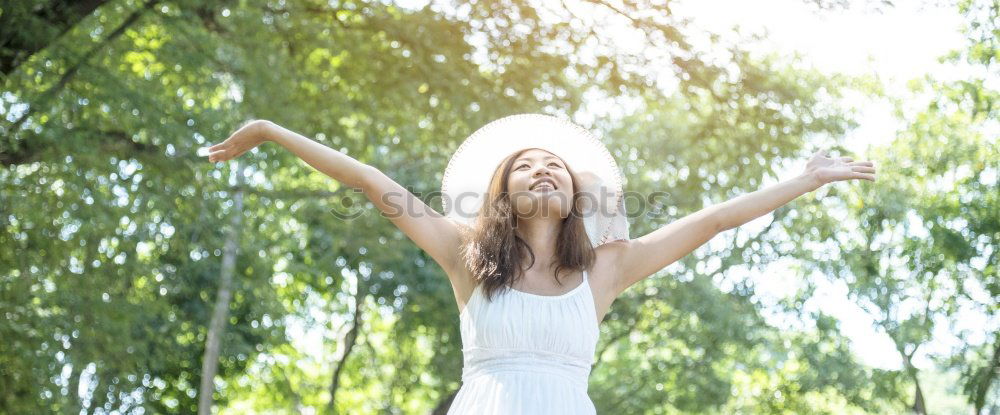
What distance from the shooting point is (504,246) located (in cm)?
316

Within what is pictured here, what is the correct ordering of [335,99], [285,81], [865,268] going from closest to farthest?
[285,81]
[335,99]
[865,268]

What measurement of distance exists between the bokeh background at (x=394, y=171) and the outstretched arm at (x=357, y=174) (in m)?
4.80

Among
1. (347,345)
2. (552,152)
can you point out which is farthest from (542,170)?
(347,345)

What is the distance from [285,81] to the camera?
9.51m

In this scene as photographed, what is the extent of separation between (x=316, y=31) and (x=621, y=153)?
732 centimetres

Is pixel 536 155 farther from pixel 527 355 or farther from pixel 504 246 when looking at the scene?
pixel 527 355

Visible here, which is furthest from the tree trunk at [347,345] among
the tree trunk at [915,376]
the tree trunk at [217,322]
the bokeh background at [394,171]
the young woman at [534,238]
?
the young woman at [534,238]

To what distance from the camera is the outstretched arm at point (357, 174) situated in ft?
10.2

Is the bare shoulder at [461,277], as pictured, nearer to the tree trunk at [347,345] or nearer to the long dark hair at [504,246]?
the long dark hair at [504,246]

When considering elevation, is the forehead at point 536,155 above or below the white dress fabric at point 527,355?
above

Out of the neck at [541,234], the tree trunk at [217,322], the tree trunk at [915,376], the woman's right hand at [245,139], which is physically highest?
the woman's right hand at [245,139]

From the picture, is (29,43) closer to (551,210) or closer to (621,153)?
(551,210)

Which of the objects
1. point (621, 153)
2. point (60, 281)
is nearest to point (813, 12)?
point (60, 281)

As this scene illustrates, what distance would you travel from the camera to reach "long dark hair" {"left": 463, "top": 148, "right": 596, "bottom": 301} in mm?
3107
